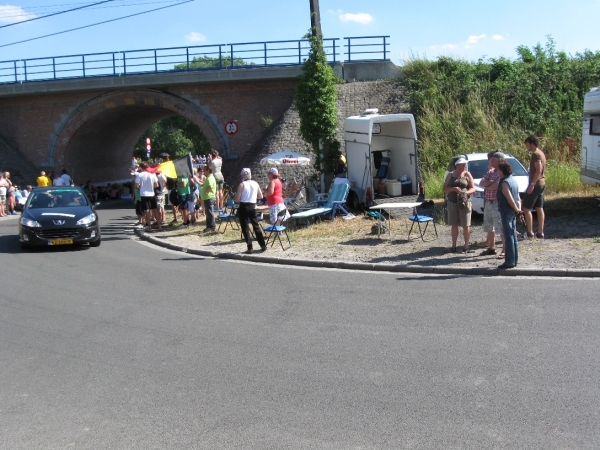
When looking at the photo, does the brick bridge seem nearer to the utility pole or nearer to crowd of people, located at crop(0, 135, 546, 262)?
the utility pole

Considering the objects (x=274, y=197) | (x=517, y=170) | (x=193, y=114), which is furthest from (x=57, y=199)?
(x=193, y=114)

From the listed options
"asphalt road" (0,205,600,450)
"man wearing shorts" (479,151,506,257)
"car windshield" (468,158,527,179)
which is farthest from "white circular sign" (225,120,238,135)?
"asphalt road" (0,205,600,450)

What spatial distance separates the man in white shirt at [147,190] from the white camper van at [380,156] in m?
5.64

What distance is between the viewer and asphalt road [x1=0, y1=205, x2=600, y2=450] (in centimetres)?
511

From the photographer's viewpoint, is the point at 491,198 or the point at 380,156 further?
the point at 380,156

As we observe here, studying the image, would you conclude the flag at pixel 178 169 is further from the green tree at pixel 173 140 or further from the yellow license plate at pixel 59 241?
the green tree at pixel 173 140

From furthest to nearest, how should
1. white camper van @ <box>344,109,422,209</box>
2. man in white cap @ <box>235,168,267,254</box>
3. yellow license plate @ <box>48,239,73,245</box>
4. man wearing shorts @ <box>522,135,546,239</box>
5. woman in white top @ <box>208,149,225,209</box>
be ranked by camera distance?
woman in white top @ <box>208,149,225,209</box>
white camper van @ <box>344,109,422,209</box>
yellow license plate @ <box>48,239,73,245</box>
man in white cap @ <box>235,168,267,254</box>
man wearing shorts @ <box>522,135,546,239</box>

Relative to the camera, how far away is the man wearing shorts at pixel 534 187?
1255 centimetres

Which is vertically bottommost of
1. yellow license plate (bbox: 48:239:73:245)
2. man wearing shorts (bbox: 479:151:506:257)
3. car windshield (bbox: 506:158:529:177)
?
yellow license plate (bbox: 48:239:73:245)

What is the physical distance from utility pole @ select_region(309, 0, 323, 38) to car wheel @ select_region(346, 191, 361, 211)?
280 inches

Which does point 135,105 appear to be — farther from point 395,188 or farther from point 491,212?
point 491,212

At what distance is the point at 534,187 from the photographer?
42.3 feet

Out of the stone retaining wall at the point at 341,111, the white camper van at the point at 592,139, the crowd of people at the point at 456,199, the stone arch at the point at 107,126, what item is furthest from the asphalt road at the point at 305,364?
the stone arch at the point at 107,126

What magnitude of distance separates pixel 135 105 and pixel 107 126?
527 centimetres
